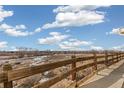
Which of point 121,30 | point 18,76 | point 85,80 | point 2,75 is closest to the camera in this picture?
point 2,75

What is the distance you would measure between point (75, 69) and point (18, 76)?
3.85 meters

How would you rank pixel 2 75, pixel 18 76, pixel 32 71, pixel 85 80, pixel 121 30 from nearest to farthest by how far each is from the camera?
pixel 2 75 < pixel 18 76 < pixel 32 71 < pixel 85 80 < pixel 121 30
